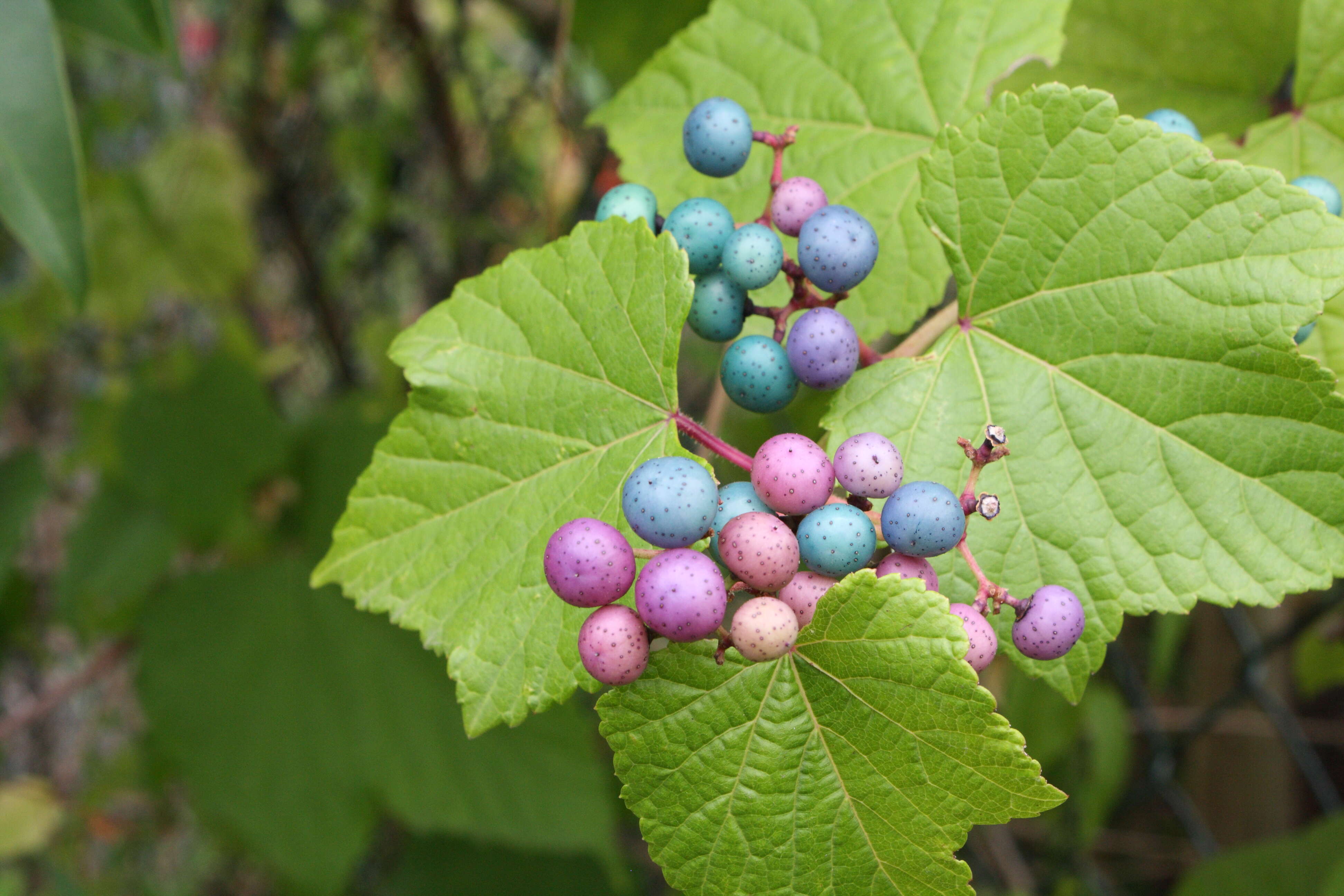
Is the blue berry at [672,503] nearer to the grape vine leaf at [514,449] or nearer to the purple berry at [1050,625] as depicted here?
the grape vine leaf at [514,449]

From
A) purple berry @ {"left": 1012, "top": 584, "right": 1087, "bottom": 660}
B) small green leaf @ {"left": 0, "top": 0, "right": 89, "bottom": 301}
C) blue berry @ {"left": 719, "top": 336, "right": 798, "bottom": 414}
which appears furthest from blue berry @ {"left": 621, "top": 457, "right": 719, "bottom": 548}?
small green leaf @ {"left": 0, "top": 0, "right": 89, "bottom": 301}

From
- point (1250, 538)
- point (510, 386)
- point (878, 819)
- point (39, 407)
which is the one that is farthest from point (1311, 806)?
point (39, 407)

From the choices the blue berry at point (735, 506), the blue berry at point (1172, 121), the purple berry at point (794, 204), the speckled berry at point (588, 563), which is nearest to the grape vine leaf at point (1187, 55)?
the blue berry at point (1172, 121)

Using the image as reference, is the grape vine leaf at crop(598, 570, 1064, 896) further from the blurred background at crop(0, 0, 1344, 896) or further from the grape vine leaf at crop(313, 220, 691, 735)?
the blurred background at crop(0, 0, 1344, 896)

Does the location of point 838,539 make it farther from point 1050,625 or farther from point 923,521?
point 1050,625

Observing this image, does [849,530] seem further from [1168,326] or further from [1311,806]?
[1311,806]

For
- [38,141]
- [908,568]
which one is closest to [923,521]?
[908,568]
